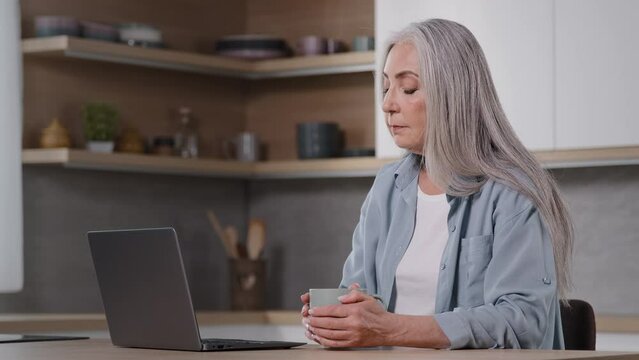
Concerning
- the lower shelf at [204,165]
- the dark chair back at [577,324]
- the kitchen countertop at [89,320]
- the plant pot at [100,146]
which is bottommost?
the kitchen countertop at [89,320]

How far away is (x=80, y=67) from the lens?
4480mm

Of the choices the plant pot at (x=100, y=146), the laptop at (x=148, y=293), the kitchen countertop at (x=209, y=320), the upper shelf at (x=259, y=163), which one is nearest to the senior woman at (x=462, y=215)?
the laptop at (x=148, y=293)

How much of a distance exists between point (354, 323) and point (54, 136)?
2379 millimetres

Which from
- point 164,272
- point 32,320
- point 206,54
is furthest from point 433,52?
point 206,54

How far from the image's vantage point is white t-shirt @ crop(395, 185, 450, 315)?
242 cm

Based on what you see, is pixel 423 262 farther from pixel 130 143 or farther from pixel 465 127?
pixel 130 143

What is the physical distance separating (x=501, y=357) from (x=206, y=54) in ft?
10.4

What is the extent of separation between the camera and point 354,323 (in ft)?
6.84

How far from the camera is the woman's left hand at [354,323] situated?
2.09 m

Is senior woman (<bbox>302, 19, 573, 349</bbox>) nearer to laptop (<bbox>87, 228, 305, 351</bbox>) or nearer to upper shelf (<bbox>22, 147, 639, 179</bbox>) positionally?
laptop (<bbox>87, 228, 305, 351</bbox>)

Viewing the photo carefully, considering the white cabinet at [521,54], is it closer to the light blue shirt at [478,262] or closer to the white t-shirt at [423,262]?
the light blue shirt at [478,262]

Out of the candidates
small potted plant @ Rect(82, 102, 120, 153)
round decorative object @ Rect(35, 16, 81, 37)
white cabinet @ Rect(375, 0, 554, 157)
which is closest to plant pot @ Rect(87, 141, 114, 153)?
small potted plant @ Rect(82, 102, 120, 153)

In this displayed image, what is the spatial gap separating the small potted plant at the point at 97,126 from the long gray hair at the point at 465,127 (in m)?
2.12

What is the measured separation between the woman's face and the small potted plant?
2.06 metres
